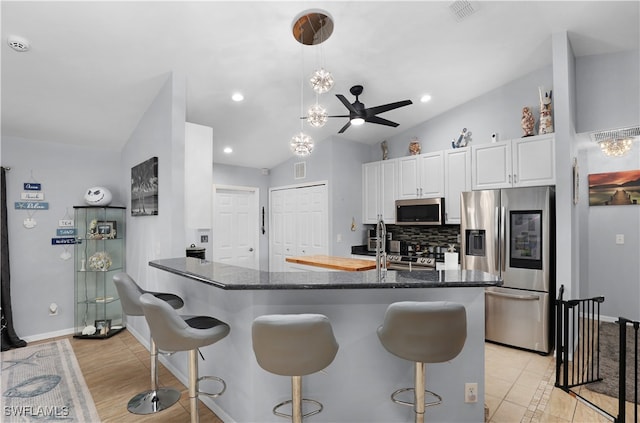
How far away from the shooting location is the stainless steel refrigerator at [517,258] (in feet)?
11.2

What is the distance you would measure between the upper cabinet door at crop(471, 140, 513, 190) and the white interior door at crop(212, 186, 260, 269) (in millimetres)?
3632

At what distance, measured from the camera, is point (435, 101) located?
14.3 feet

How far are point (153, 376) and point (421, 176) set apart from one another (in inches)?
154

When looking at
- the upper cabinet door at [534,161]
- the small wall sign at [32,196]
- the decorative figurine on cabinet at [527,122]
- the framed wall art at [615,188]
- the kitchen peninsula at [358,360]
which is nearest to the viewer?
the kitchen peninsula at [358,360]

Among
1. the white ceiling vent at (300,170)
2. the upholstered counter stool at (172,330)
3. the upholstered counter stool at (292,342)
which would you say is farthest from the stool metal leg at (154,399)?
the white ceiling vent at (300,170)

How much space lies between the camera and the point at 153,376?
2645mm

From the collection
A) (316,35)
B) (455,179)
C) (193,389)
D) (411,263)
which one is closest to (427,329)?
(193,389)

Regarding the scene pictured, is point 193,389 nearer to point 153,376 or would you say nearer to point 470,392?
point 153,376

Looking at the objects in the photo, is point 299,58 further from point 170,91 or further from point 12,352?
point 12,352

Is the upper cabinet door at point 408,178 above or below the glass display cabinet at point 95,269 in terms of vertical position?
above

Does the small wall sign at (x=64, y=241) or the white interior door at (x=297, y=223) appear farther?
the white interior door at (x=297, y=223)

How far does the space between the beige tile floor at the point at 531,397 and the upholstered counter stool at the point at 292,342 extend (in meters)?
1.61

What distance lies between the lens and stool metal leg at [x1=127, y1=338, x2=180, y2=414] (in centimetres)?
246

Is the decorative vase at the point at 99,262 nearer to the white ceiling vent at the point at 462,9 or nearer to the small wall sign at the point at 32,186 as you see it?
the small wall sign at the point at 32,186
